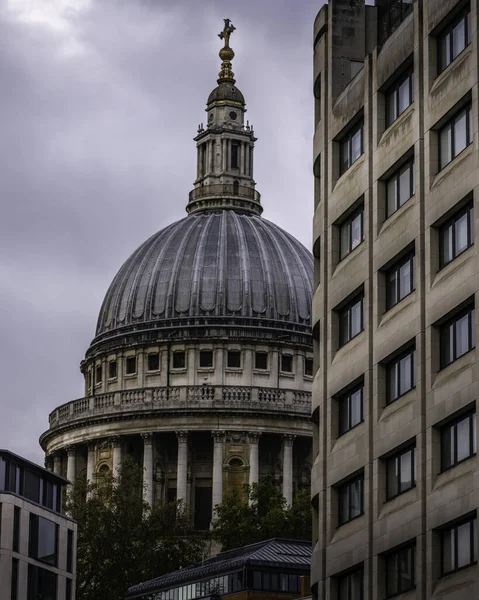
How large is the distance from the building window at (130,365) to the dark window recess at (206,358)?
606 centimetres

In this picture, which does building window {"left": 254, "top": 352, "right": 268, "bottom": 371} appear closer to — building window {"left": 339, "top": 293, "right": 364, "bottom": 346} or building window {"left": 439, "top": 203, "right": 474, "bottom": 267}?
building window {"left": 339, "top": 293, "right": 364, "bottom": 346}

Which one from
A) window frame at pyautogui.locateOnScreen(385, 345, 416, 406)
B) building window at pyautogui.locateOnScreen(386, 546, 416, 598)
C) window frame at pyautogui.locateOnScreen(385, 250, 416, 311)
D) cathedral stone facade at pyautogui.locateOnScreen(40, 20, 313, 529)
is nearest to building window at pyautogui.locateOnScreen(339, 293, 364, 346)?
window frame at pyautogui.locateOnScreen(385, 250, 416, 311)

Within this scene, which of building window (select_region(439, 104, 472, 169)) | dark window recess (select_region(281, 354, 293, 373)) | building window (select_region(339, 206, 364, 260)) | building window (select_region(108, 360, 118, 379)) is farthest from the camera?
building window (select_region(108, 360, 118, 379))

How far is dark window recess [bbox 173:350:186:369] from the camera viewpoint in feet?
602

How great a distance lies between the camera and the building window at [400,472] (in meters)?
59.5

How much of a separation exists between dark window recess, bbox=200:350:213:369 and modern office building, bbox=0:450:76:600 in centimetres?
8233

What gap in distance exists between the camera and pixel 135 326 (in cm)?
18625

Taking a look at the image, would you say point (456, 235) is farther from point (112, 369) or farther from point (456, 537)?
point (112, 369)

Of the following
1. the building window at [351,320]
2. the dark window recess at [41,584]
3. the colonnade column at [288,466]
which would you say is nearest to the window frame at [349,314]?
the building window at [351,320]

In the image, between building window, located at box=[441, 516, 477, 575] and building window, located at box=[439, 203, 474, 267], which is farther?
building window, located at box=[439, 203, 474, 267]

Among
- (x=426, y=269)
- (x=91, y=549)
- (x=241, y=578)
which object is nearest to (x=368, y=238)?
(x=426, y=269)

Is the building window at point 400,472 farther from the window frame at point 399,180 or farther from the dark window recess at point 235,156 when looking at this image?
the dark window recess at point 235,156

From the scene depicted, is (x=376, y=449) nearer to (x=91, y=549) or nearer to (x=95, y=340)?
(x=91, y=549)

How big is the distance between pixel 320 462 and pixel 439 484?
33.1 ft
